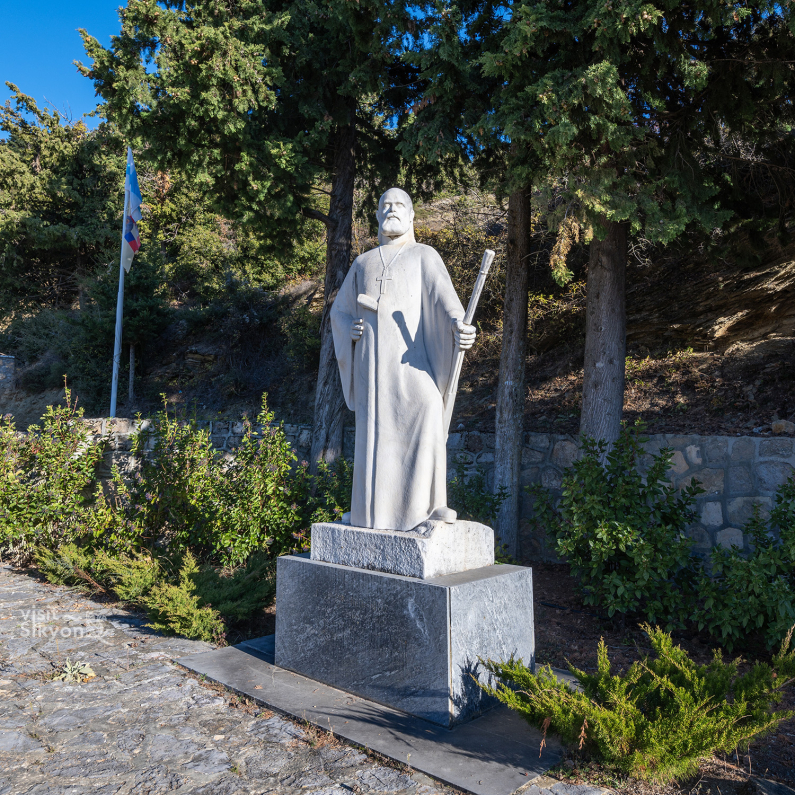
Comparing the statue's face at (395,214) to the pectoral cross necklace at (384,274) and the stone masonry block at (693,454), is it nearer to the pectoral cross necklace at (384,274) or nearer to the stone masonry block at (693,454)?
the pectoral cross necklace at (384,274)

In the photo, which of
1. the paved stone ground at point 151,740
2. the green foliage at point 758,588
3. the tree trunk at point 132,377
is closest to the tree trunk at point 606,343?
the green foliage at point 758,588

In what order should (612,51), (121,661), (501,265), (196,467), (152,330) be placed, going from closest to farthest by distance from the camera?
(121,661)
(612,51)
(196,467)
(501,265)
(152,330)

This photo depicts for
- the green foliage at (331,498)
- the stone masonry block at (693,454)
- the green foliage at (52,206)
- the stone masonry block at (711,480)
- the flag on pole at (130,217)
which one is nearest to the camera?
the green foliage at (331,498)

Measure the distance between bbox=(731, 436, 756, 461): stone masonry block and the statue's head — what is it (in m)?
3.66

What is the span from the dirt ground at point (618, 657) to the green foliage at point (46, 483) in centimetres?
441

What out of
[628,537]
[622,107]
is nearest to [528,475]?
[628,537]

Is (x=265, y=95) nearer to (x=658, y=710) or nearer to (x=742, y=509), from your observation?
(x=742, y=509)

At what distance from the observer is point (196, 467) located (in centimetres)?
579

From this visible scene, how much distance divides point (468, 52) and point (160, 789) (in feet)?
19.7

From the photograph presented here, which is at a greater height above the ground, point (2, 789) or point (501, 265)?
point (501, 265)

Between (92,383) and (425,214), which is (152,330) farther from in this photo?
(425,214)

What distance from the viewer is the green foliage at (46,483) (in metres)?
6.17

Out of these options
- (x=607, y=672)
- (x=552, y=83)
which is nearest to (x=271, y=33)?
(x=552, y=83)

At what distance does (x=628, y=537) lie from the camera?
4242mm
